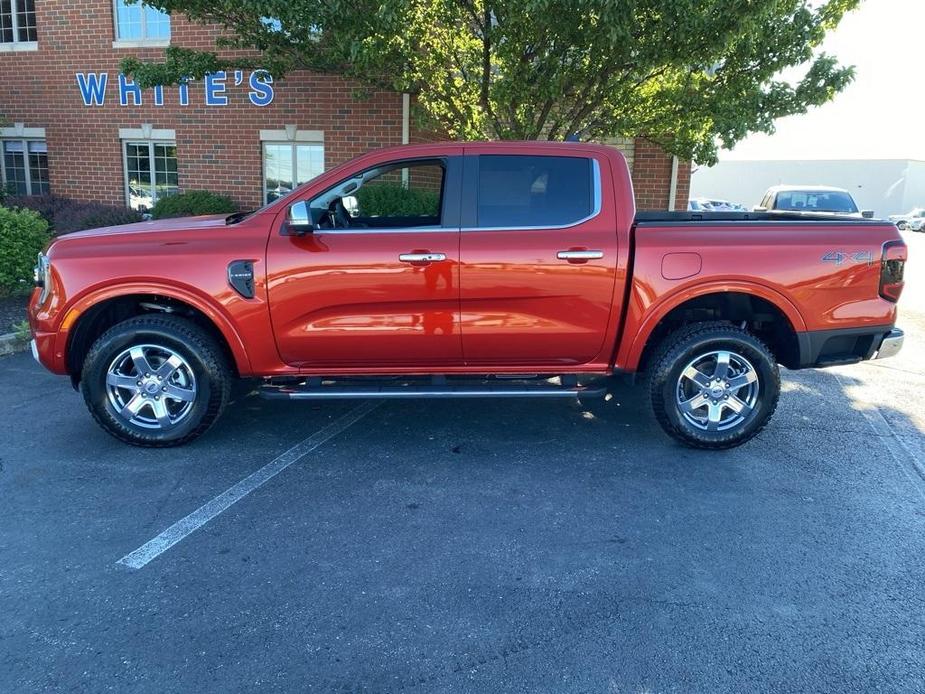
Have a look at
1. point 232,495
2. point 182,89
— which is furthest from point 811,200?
point 232,495

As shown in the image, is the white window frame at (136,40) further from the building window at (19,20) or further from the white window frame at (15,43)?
the building window at (19,20)

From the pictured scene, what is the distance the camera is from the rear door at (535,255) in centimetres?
454

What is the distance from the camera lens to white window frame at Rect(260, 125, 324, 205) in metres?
12.6

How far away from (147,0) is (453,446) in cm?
719

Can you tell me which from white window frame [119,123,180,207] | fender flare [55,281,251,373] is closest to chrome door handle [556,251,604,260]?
fender flare [55,281,251,373]

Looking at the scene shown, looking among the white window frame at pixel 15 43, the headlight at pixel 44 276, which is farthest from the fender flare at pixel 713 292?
the white window frame at pixel 15 43

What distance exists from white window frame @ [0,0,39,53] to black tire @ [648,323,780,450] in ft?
47.4

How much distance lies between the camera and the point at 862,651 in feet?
9.09

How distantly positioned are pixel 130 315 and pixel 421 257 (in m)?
2.19

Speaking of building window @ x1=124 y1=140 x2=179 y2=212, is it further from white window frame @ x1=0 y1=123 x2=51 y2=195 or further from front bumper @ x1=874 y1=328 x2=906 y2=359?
front bumper @ x1=874 y1=328 x2=906 y2=359

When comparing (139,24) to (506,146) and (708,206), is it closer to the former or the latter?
(506,146)

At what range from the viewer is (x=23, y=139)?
1424 cm

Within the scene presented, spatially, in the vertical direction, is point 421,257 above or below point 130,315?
above

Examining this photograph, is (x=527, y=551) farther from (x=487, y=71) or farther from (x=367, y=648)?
(x=487, y=71)
